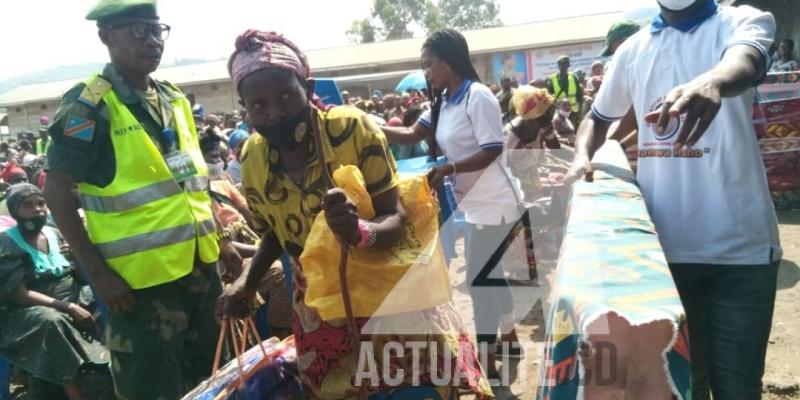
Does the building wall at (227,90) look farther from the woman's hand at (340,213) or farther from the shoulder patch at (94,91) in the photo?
the woman's hand at (340,213)

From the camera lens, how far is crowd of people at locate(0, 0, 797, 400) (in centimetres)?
176

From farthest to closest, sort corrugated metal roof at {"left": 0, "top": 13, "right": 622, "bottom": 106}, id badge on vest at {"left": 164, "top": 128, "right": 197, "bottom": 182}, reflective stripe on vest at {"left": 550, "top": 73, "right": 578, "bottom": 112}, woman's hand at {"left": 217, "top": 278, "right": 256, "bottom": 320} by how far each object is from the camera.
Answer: corrugated metal roof at {"left": 0, "top": 13, "right": 622, "bottom": 106} < reflective stripe on vest at {"left": 550, "top": 73, "right": 578, "bottom": 112} < id badge on vest at {"left": 164, "top": 128, "right": 197, "bottom": 182} < woman's hand at {"left": 217, "top": 278, "right": 256, "bottom": 320}

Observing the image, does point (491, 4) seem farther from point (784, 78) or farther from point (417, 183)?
point (417, 183)

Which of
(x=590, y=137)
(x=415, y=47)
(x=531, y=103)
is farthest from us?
(x=415, y=47)

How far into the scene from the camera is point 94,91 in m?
2.54

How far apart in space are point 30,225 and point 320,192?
3.18 metres

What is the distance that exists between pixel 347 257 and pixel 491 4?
8688 centimetres

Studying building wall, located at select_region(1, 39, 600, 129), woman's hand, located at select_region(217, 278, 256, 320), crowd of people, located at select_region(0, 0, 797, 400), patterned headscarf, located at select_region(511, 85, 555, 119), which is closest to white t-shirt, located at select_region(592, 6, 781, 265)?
crowd of people, located at select_region(0, 0, 797, 400)

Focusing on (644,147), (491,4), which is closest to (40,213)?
(644,147)

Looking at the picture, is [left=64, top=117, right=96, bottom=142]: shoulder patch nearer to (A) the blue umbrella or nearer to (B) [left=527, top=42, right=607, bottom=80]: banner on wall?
(A) the blue umbrella

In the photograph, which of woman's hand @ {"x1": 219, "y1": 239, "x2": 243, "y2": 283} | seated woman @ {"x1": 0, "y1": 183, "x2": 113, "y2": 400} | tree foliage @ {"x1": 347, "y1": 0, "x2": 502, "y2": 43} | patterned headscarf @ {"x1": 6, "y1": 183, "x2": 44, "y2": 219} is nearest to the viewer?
woman's hand @ {"x1": 219, "y1": 239, "x2": 243, "y2": 283}

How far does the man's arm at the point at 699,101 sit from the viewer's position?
1.23m

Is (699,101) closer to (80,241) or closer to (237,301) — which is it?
(237,301)

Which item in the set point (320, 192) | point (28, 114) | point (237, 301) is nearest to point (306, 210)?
point (320, 192)
